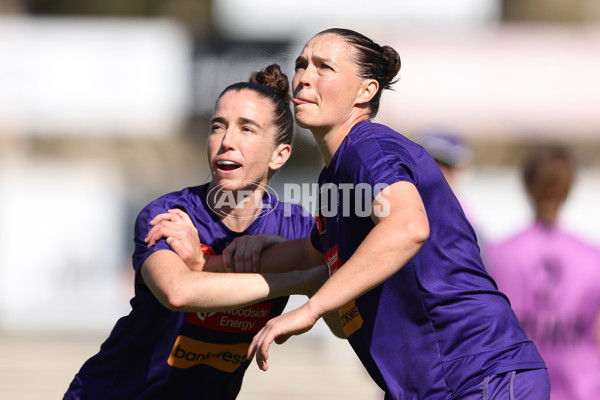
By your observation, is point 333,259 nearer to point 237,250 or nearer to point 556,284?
point 237,250

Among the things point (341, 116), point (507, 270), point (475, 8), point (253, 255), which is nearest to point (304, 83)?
point (341, 116)

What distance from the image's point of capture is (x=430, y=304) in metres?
3.06

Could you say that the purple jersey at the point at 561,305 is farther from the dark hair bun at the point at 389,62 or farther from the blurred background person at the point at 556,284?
the dark hair bun at the point at 389,62

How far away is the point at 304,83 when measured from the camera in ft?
10.7

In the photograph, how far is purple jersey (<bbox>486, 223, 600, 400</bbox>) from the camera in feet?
17.6

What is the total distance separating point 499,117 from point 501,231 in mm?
1955

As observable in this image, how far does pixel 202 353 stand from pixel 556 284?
98.4 inches

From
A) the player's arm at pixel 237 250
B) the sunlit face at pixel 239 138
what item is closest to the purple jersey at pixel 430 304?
the player's arm at pixel 237 250

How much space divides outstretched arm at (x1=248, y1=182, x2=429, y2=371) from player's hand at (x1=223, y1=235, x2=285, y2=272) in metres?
0.81

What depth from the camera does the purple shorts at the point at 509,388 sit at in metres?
2.99

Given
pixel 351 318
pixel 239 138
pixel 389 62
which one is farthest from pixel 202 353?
pixel 389 62

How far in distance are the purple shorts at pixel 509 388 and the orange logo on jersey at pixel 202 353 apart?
1.11m

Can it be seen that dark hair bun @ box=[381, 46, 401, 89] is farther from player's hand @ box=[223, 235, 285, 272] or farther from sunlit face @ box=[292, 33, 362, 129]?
player's hand @ box=[223, 235, 285, 272]

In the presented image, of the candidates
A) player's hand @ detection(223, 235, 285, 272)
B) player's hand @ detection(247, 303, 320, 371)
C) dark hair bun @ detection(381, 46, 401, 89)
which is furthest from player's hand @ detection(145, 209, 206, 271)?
dark hair bun @ detection(381, 46, 401, 89)
